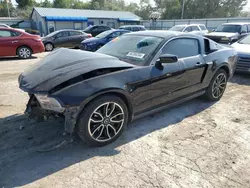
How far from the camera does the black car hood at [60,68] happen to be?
2.83 m

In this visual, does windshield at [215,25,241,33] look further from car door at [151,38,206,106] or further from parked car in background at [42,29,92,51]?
car door at [151,38,206,106]

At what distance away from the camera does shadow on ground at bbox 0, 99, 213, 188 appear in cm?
261

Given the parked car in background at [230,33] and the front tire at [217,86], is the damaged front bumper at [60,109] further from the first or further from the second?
the parked car in background at [230,33]

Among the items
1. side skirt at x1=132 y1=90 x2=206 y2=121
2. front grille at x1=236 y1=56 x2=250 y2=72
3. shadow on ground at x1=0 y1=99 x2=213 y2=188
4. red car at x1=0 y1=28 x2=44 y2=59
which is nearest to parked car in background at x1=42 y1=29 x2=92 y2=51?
red car at x1=0 y1=28 x2=44 y2=59

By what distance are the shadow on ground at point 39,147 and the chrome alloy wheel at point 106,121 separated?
18 centimetres

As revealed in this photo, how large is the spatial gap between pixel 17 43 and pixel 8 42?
36 cm

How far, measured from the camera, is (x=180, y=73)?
12.6 feet

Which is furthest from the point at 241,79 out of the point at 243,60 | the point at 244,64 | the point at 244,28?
the point at 244,28

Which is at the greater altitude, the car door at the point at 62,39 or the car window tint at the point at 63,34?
the car window tint at the point at 63,34

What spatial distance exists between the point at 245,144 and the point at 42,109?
2.98m

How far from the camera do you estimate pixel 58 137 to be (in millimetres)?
3287

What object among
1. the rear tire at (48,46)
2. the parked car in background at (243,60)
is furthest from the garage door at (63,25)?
the parked car in background at (243,60)

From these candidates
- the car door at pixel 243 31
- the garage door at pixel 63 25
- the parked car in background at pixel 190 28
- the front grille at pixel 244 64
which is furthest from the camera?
the garage door at pixel 63 25

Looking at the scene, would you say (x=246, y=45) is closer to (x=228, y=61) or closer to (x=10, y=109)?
(x=228, y=61)
